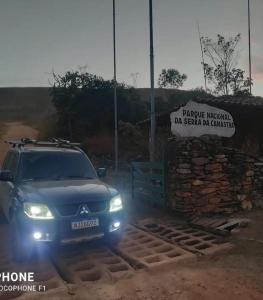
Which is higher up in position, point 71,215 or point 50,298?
point 71,215

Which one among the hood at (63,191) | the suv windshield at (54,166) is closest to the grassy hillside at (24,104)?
the suv windshield at (54,166)

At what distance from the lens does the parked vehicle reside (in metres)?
5.64

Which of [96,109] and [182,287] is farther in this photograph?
[96,109]

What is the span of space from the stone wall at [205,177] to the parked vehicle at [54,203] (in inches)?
112

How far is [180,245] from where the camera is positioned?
6.83m

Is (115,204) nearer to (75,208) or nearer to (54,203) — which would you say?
(75,208)

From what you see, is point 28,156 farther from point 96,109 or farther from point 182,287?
point 96,109

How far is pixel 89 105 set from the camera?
34.4m

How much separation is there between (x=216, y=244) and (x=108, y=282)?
105 inches

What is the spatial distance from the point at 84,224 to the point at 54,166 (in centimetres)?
176

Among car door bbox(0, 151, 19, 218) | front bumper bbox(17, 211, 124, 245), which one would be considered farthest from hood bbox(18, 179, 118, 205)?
car door bbox(0, 151, 19, 218)

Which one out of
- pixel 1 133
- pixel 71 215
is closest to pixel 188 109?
pixel 71 215

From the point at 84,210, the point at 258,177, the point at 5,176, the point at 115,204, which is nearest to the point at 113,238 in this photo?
the point at 115,204

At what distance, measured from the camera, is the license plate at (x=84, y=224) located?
225 inches
